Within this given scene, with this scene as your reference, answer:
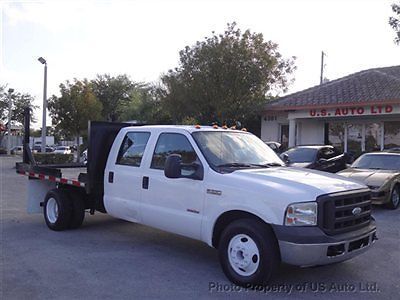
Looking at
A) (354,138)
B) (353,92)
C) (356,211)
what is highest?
(353,92)

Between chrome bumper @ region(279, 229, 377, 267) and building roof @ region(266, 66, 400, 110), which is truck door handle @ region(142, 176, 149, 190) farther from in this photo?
building roof @ region(266, 66, 400, 110)

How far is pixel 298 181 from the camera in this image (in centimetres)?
521

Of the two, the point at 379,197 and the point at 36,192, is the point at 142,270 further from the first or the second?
the point at 379,197

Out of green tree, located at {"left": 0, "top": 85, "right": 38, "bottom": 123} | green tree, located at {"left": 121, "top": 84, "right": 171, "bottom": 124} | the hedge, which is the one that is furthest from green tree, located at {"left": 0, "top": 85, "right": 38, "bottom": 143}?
the hedge

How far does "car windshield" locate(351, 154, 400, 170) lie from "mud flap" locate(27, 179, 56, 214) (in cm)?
814

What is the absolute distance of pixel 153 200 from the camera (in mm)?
6359

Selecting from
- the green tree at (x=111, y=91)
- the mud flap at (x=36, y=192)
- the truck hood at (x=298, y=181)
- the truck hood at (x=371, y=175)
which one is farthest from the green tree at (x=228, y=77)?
the green tree at (x=111, y=91)

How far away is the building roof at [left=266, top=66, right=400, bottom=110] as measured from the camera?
64.8ft

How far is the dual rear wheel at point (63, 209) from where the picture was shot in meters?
7.83

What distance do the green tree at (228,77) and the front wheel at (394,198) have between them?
41.1 ft

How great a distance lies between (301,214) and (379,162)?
27.6ft

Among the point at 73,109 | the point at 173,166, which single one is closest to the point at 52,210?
the point at 173,166

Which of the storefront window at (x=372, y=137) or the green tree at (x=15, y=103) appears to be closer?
the storefront window at (x=372, y=137)

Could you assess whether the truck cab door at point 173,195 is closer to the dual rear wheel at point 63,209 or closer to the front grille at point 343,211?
the front grille at point 343,211
